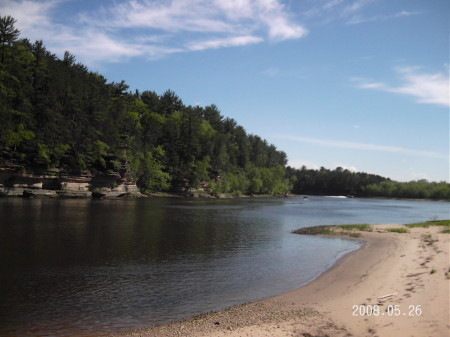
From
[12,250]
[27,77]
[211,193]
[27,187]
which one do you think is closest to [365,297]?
[12,250]

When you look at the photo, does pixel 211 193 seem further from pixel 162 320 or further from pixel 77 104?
pixel 162 320

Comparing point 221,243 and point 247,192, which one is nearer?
point 221,243

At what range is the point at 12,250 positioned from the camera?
2372cm

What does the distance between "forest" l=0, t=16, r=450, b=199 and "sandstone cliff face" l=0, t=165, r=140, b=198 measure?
172cm

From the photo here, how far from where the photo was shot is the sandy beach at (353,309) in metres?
11.3

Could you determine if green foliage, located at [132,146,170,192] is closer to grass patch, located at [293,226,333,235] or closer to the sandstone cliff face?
the sandstone cliff face

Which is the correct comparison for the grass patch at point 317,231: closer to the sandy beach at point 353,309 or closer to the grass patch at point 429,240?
the grass patch at point 429,240

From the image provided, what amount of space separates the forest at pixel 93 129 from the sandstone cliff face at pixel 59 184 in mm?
1719

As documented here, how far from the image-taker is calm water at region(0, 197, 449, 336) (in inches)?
540

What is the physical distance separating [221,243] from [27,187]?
57958 millimetres

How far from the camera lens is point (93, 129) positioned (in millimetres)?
93438

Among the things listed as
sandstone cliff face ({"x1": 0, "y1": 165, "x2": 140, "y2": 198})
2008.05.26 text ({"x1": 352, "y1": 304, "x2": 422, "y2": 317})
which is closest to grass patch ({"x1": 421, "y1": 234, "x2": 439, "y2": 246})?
2008.05.26 text ({"x1": 352, "y1": 304, "x2": 422, "y2": 317})

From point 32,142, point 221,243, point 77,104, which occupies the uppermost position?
point 77,104

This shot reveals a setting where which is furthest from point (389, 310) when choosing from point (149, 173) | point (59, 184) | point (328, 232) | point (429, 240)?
point (149, 173)
